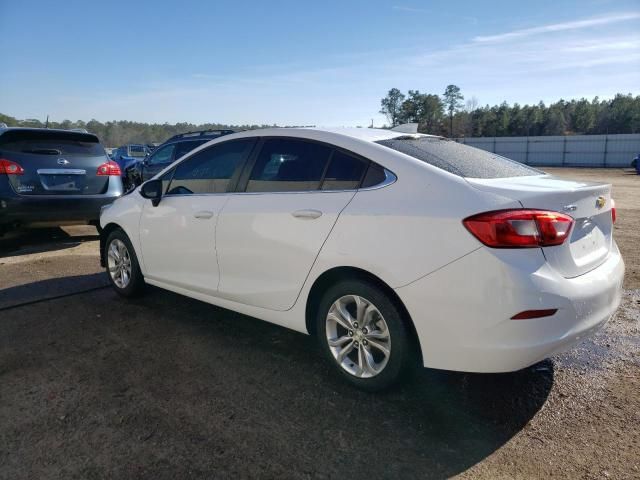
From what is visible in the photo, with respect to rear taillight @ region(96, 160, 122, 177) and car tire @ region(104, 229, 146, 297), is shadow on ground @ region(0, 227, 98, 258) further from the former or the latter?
Result: car tire @ region(104, 229, 146, 297)

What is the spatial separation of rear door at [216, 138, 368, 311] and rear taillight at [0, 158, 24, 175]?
15.7 feet

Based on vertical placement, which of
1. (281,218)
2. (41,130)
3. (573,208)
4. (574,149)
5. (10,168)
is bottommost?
(574,149)

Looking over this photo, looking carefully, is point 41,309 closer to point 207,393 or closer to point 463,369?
point 207,393

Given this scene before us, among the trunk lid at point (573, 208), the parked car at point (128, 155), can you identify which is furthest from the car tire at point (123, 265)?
the parked car at point (128, 155)

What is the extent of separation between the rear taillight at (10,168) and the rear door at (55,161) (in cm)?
4

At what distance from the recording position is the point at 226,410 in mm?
2930

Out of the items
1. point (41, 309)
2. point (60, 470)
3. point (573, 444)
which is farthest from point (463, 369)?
point (41, 309)

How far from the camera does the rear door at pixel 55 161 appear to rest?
697 cm

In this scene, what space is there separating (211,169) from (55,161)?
4.38 meters

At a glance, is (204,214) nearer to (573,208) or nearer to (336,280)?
(336,280)

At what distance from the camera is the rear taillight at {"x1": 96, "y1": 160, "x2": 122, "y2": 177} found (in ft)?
25.5

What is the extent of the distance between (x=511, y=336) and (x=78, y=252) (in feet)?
22.7

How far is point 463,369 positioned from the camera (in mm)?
2678

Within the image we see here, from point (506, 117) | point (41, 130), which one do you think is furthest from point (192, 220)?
point (506, 117)
